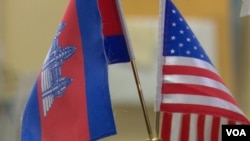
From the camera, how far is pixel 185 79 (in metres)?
1.39

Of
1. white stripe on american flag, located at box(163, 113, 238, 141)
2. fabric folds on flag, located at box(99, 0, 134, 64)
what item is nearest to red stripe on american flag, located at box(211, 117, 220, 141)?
white stripe on american flag, located at box(163, 113, 238, 141)

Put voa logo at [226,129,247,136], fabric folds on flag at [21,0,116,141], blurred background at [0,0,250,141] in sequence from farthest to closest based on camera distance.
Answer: blurred background at [0,0,250,141] → voa logo at [226,129,247,136] → fabric folds on flag at [21,0,116,141]

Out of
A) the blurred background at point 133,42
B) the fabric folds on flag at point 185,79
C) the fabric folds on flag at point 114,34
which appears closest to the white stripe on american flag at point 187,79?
the fabric folds on flag at point 185,79

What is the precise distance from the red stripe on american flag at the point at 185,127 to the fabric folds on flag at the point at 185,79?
0.15 m

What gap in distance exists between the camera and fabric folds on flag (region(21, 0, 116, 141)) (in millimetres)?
1352

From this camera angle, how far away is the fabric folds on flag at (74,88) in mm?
1352

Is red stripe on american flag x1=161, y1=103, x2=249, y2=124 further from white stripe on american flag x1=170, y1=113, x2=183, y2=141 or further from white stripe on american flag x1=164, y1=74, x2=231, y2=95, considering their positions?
white stripe on american flag x1=170, y1=113, x2=183, y2=141

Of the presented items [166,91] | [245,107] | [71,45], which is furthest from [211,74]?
[245,107]

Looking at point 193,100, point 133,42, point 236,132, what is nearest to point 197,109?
point 193,100

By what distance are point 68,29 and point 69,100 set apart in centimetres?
17

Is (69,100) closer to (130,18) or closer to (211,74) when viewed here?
(211,74)

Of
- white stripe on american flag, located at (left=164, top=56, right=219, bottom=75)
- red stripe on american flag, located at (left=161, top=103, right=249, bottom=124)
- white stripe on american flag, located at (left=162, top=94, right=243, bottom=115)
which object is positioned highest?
white stripe on american flag, located at (left=164, top=56, right=219, bottom=75)

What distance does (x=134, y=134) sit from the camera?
1.88 meters

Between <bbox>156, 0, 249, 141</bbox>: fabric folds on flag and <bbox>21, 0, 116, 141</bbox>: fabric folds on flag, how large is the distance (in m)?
0.14
